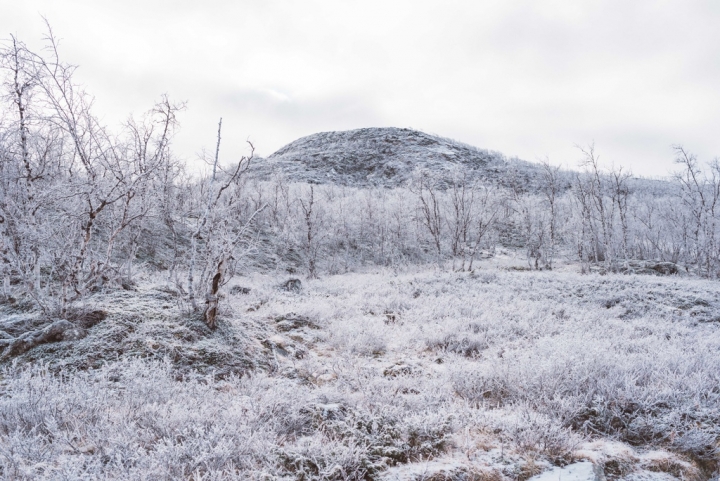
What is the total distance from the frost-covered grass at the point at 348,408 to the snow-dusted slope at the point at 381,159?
54784 mm

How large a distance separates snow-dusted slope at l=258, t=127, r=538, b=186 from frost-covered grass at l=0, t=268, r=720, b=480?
54784mm

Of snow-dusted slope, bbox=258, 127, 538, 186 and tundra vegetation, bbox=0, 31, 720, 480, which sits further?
snow-dusted slope, bbox=258, 127, 538, 186

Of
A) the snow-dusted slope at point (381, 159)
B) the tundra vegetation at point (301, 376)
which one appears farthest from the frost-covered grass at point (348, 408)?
the snow-dusted slope at point (381, 159)

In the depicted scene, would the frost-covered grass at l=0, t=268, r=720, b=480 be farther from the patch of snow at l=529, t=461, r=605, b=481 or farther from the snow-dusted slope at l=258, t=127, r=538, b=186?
the snow-dusted slope at l=258, t=127, r=538, b=186

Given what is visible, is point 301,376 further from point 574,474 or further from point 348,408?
point 574,474

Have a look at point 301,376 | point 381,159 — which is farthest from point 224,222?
point 381,159

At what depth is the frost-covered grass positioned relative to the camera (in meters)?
2.76

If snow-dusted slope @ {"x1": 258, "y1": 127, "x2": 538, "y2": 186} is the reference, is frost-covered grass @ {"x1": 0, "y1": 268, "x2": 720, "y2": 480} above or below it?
below

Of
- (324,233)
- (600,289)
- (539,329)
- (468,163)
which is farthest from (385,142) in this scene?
(539,329)

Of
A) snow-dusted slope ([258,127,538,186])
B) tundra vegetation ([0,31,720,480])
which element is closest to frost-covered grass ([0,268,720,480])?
tundra vegetation ([0,31,720,480])

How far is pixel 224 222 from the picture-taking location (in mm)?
7230

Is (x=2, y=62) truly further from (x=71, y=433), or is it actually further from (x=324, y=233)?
(x=324, y=233)

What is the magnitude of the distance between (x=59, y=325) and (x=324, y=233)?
3017 cm

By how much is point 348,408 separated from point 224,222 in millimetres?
4866
